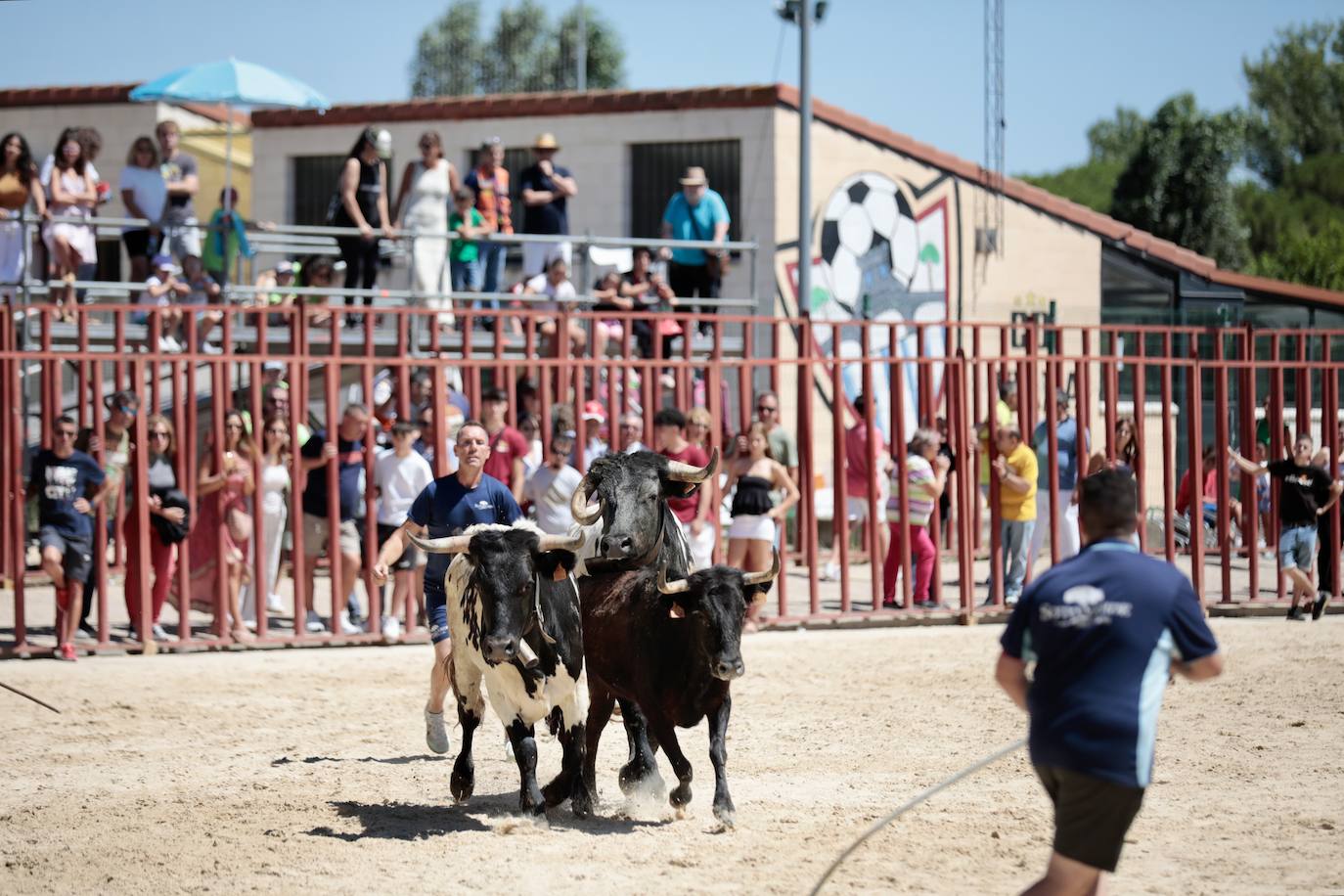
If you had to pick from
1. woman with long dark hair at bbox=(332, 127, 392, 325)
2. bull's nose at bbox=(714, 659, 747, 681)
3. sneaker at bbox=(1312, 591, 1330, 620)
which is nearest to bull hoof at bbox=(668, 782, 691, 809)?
bull's nose at bbox=(714, 659, 747, 681)

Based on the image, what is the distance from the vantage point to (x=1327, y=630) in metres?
14.4

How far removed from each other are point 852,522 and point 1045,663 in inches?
535

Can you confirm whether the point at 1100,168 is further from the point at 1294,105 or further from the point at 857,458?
the point at 857,458

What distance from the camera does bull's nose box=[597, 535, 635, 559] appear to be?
29.3 ft

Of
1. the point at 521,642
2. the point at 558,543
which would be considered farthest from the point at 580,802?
the point at 558,543

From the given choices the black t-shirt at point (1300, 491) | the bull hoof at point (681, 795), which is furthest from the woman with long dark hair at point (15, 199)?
the black t-shirt at point (1300, 491)

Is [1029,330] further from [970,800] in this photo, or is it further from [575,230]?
[575,230]

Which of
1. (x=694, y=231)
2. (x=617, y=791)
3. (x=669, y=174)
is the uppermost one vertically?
(x=669, y=174)

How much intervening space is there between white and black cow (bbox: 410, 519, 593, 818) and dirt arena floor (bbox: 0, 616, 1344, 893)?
288 millimetres

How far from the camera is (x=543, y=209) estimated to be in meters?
18.8

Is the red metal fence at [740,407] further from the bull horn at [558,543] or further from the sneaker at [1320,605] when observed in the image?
the bull horn at [558,543]

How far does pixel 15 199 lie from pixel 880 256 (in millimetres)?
11846

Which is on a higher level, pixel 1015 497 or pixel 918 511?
pixel 1015 497

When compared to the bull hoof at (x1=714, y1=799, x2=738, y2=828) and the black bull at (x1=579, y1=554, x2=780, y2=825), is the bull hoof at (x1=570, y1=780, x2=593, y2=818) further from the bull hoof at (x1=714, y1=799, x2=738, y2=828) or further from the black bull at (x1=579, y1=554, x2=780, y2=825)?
the bull hoof at (x1=714, y1=799, x2=738, y2=828)
